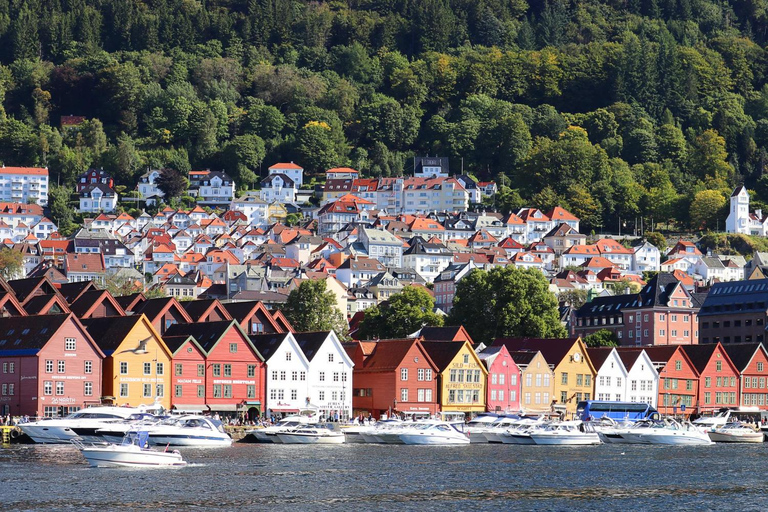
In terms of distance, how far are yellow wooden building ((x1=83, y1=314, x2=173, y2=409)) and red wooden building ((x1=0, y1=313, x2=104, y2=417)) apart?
4.12ft

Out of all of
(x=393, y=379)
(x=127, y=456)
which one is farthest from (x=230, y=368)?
(x=127, y=456)

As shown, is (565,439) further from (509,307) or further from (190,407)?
(509,307)

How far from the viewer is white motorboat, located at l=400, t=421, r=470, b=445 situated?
271 ft

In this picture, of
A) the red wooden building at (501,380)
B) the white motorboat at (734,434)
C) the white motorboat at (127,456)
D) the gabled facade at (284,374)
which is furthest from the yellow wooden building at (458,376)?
the white motorboat at (127,456)

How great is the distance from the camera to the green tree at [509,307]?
108 meters

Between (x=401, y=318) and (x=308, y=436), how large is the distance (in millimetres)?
29657

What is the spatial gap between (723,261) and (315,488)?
147632mm

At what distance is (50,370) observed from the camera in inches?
3182

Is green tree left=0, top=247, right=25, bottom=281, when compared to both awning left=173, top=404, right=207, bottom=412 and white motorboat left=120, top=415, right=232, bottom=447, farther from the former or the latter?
white motorboat left=120, top=415, right=232, bottom=447

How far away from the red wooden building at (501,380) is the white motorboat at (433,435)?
47.0 feet

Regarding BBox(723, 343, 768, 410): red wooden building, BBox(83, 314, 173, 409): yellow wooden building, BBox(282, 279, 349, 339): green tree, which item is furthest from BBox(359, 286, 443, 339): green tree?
BBox(83, 314, 173, 409): yellow wooden building

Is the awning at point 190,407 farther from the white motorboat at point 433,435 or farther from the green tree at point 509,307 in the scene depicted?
the green tree at point 509,307

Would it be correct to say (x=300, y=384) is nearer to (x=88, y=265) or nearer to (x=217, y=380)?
(x=217, y=380)

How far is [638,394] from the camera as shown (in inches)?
4065
